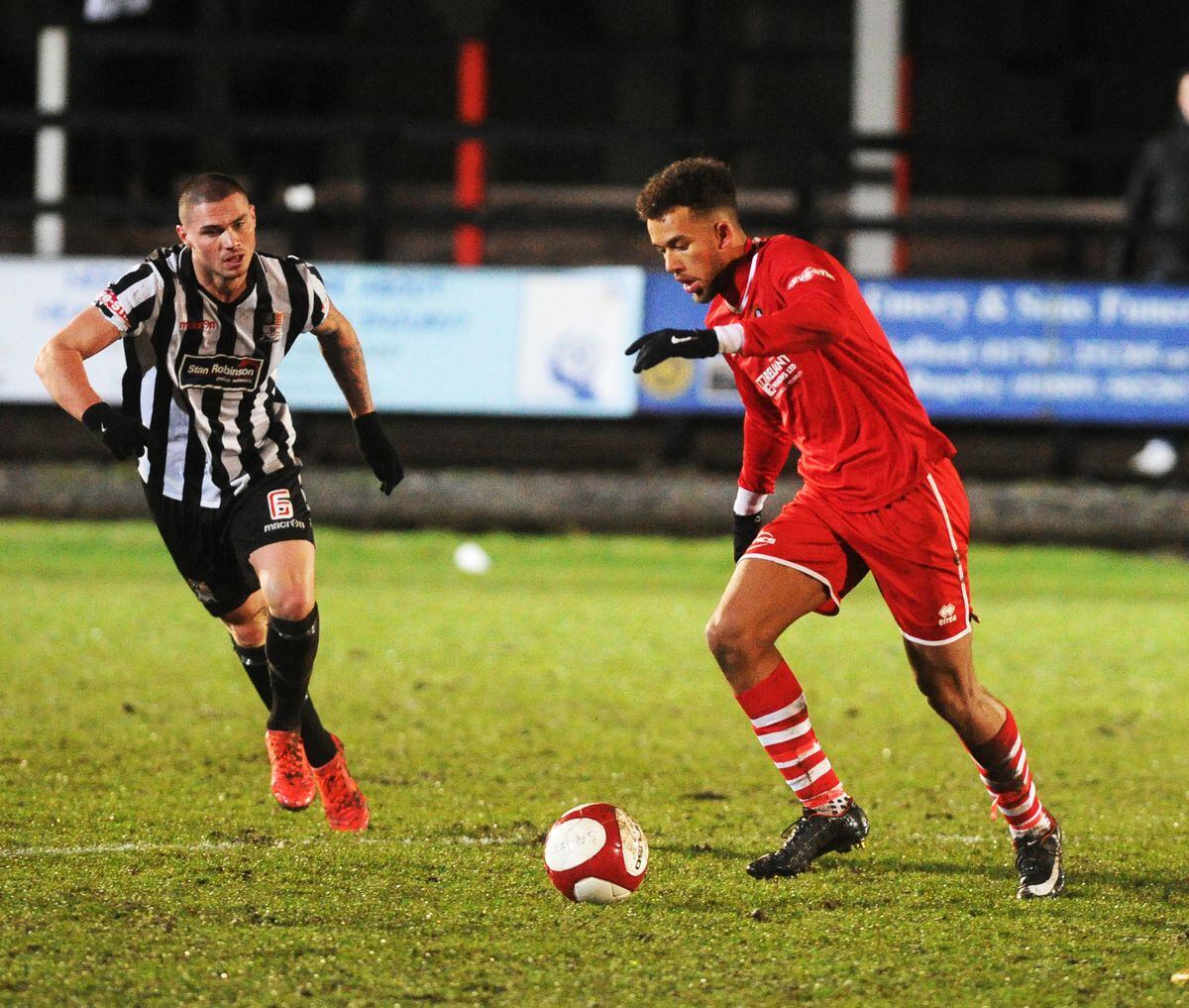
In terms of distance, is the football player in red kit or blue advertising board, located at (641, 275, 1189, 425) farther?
Result: blue advertising board, located at (641, 275, 1189, 425)

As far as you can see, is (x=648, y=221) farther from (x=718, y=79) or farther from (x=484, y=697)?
(x=718, y=79)

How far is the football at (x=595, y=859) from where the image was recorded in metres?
4.40

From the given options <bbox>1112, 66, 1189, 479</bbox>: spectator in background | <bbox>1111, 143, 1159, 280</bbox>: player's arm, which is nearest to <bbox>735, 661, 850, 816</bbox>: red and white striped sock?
<bbox>1112, 66, 1189, 479</bbox>: spectator in background

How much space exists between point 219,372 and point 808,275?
171 centimetres

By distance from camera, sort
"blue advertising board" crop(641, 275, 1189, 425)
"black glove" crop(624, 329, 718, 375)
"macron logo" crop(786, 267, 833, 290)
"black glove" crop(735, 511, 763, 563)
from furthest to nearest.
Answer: "blue advertising board" crop(641, 275, 1189, 425) → "black glove" crop(735, 511, 763, 563) → "macron logo" crop(786, 267, 833, 290) → "black glove" crop(624, 329, 718, 375)

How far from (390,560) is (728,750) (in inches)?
185

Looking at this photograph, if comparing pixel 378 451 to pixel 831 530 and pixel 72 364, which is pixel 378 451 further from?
pixel 831 530

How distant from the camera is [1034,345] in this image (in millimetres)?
11578

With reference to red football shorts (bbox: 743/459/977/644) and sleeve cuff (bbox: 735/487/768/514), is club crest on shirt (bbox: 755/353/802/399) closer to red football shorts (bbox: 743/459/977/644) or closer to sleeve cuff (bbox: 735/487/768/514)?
red football shorts (bbox: 743/459/977/644)

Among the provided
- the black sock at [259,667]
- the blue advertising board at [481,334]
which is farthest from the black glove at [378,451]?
the blue advertising board at [481,334]

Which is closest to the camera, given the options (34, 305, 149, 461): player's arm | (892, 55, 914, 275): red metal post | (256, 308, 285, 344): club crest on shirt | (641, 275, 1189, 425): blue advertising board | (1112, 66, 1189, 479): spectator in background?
(34, 305, 149, 461): player's arm

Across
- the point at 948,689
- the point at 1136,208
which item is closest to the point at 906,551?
the point at 948,689

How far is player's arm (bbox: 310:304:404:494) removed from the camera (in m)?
5.44

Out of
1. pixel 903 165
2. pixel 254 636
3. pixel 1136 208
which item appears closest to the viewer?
pixel 254 636
